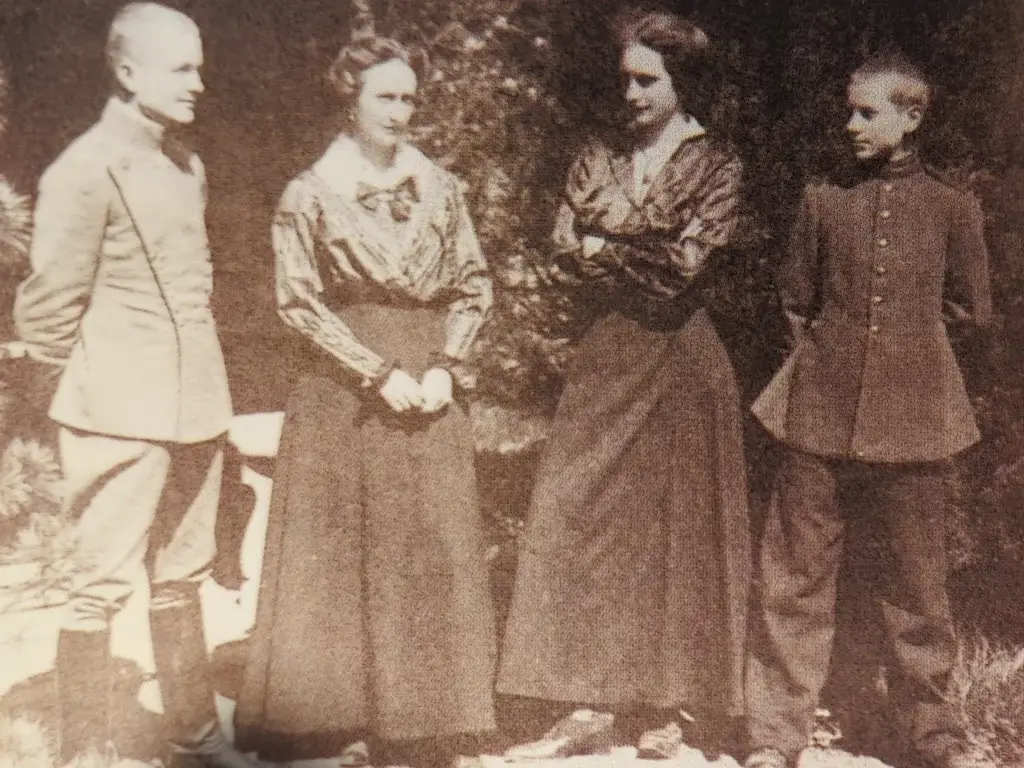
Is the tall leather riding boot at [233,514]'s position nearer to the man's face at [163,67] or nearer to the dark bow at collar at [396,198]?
the dark bow at collar at [396,198]

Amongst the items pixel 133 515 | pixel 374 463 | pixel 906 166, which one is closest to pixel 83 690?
pixel 133 515

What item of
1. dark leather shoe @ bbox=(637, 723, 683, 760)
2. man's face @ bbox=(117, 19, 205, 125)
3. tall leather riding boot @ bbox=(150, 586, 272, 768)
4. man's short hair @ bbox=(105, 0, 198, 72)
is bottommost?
dark leather shoe @ bbox=(637, 723, 683, 760)

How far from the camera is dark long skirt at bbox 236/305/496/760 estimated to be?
1843 millimetres

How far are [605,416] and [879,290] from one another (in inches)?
24.9

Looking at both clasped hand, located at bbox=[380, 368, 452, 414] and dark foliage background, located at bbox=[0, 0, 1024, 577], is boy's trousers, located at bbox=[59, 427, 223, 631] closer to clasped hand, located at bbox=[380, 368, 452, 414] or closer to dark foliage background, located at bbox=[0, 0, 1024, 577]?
dark foliage background, located at bbox=[0, 0, 1024, 577]

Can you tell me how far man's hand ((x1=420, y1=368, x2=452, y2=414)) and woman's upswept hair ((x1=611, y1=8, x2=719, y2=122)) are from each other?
2.47 ft

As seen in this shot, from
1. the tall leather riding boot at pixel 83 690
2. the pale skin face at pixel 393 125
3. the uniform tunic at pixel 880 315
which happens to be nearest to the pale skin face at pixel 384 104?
the pale skin face at pixel 393 125

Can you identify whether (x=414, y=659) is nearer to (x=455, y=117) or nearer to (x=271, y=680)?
(x=271, y=680)

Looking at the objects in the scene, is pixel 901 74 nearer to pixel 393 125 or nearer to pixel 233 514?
pixel 393 125

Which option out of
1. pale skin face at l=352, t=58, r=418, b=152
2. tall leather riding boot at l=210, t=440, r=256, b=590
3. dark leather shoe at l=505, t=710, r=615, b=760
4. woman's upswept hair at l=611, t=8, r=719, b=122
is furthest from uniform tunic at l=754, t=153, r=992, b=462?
tall leather riding boot at l=210, t=440, r=256, b=590

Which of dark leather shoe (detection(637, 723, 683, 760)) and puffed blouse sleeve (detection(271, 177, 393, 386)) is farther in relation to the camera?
dark leather shoe (detection(637, 723, 683, 760))

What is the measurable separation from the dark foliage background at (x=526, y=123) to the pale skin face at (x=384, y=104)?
41 millimetres

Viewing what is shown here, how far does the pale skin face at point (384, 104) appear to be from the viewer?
1795 millimetres

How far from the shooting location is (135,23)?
69.4 inches
